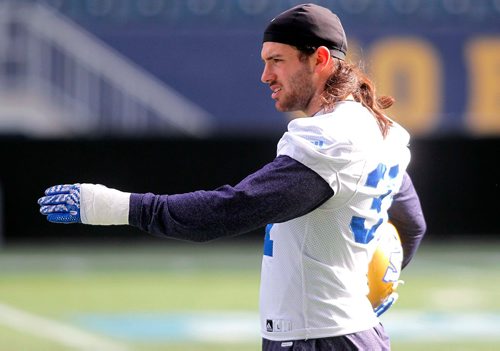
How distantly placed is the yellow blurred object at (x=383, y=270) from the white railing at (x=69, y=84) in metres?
16.4

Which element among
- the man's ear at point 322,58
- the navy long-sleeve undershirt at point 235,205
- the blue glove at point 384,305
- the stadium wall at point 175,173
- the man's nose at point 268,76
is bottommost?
the blue glove at point 384,305

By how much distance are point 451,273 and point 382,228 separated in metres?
10.6

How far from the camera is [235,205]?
136 inches

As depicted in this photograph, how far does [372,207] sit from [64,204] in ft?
2.98

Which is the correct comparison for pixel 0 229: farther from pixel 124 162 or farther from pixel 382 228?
pixel 382 228

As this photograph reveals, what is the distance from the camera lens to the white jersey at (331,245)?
356 cm

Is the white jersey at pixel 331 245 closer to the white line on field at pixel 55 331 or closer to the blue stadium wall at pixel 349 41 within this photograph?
the white line on field at pixel 55 331

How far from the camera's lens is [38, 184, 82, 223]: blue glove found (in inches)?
136

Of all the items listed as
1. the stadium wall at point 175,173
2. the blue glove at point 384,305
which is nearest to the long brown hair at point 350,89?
the blue glove at point 384,305

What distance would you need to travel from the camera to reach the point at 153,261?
619 inches

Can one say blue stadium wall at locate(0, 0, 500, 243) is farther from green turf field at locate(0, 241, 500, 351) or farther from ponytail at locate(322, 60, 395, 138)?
ponytail at locate(322, 60, 395, 138)

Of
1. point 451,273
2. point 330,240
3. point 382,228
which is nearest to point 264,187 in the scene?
point 330,240

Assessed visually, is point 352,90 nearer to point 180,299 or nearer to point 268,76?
point 268,76

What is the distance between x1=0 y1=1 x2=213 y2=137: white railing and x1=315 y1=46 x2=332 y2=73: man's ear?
1665 centimetres
